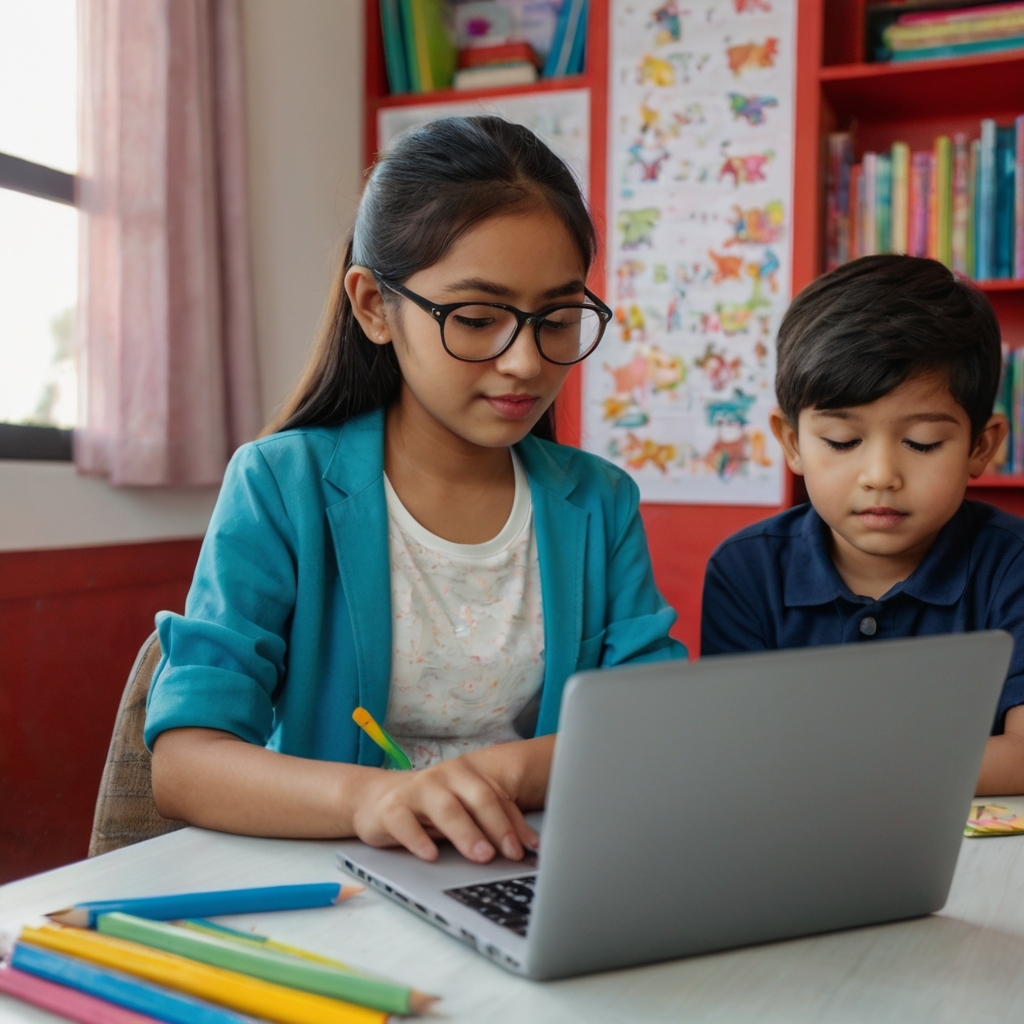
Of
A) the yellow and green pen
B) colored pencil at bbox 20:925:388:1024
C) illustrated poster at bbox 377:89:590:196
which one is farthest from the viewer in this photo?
illustrated poster at bbox 377:89:590:196

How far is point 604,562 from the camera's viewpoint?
1.19 m

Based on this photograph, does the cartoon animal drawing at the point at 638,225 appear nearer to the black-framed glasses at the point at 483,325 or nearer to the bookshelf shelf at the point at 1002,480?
the bookshelf shelf at the point at 1002,480

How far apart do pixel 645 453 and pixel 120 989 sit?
2.37m

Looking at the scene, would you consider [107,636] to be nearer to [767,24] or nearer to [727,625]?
[727,625]

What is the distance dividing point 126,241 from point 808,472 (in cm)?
145

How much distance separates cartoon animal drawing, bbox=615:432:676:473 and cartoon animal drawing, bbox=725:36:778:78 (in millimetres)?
881

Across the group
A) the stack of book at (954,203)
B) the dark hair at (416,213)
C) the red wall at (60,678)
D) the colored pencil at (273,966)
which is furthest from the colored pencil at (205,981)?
the stack of book at (954,203)

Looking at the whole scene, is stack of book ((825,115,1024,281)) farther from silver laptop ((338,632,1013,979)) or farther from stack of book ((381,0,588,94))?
silver laptop ((338,632,1013,979))

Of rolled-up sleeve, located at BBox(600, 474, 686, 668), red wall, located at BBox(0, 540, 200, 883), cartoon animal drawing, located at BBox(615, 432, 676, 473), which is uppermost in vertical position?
cartoon animal drawing, located at BBox(615, 432, 676, 473)

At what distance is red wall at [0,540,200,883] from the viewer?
190 centimetres

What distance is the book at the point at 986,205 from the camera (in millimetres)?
2502

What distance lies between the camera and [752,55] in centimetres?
262

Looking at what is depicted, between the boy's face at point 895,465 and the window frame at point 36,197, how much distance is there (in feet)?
4.55

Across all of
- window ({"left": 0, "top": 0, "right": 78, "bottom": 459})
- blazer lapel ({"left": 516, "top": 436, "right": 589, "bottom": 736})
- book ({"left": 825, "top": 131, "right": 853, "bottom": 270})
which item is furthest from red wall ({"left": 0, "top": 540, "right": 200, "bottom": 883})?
book ({"left": 825, "top": 131, "right": 853, "bottom": 270})
